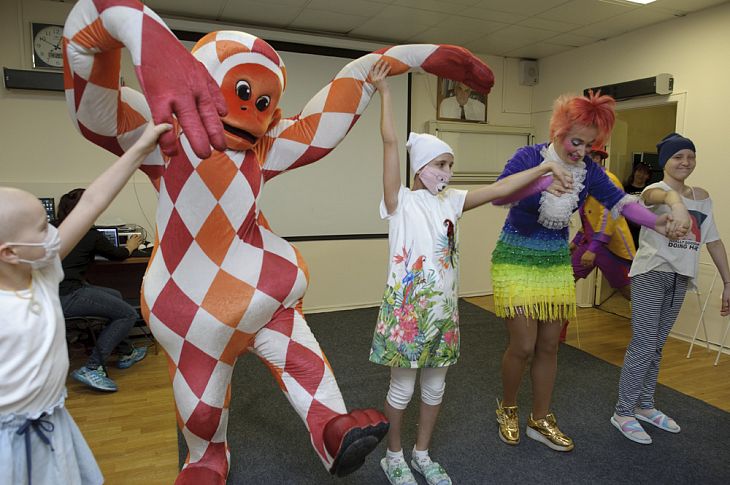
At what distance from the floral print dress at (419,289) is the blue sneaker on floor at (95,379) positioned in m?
1.93

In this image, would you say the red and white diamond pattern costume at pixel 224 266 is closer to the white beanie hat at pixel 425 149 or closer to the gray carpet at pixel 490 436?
the white beanie hat at pixel 425 149

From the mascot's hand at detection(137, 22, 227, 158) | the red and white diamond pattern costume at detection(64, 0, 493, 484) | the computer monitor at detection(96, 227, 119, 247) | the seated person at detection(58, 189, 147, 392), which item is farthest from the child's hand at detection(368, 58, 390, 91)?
the computer monitor at detection(96, 227, 119, 247)

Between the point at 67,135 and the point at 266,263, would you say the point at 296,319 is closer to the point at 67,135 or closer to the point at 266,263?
the point at 266,263

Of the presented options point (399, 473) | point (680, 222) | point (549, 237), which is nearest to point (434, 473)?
point (399, 473)

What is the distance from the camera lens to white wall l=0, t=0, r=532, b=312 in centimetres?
374

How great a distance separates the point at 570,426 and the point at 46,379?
2282 millimetres

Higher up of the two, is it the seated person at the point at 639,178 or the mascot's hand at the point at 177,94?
the mascot's hand at the point at 177,94

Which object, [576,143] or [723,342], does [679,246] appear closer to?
[576,143]

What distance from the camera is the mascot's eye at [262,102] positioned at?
1.53m

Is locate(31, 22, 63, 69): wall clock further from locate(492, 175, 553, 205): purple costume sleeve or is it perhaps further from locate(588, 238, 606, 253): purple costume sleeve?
locate(588, 238, 606, 253): purple costume sleeve

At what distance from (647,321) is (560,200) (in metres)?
0.82

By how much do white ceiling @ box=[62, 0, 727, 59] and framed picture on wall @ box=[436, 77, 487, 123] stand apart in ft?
1.47

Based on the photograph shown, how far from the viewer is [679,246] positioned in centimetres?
239

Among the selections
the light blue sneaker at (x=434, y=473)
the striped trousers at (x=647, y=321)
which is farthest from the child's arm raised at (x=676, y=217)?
the light blue sneaker at (x=434, y=473)
